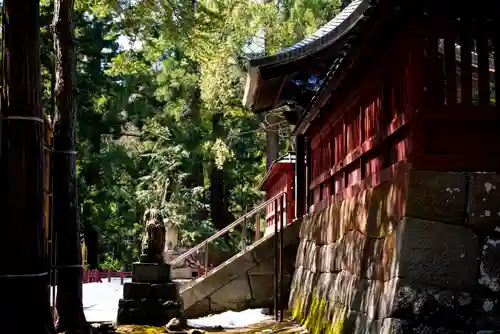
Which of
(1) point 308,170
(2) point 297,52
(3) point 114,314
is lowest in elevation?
(3) point 114,314

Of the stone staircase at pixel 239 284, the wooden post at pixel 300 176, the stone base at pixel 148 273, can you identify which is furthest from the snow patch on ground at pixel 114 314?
the wooden post at pixel 300 176

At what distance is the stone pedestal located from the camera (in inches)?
556

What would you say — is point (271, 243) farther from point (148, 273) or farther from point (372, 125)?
point (372, 125)

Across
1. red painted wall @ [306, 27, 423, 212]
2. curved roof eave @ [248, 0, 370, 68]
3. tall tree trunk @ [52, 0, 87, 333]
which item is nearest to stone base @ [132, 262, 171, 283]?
tall tree trunk @ [52, 0, 87, 333]

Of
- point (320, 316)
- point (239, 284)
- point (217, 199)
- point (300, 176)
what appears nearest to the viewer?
point (320, 316)

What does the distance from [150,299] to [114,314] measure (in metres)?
3.60

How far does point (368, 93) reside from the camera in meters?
8.39

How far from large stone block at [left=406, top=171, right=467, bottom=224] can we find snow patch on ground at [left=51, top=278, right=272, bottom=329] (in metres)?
8.96

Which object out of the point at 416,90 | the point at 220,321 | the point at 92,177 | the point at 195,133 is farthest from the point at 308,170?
the point at 92,177

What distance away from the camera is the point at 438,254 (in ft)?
19.6

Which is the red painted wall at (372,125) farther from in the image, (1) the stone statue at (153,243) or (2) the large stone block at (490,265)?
(1) the stone statue at (153,243)

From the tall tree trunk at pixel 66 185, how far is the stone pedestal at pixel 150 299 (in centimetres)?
317

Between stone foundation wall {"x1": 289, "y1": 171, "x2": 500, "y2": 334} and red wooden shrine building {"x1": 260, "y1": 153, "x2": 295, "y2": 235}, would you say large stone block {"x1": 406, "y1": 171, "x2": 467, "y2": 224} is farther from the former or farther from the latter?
red wooden shrine building {"x1": 260, "y1": 153, "x2": 295, "y2": 235}

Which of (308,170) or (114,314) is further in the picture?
(114,314)
